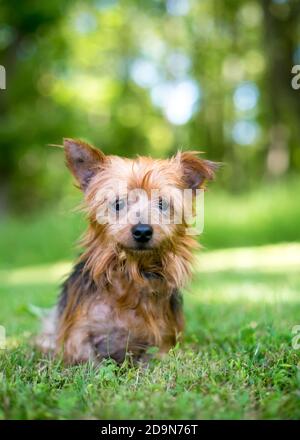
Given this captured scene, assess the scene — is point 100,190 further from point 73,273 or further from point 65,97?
point 65,97

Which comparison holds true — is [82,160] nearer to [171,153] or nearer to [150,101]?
[171,153]

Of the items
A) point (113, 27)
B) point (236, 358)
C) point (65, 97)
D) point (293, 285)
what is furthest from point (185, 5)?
point (236, 358)

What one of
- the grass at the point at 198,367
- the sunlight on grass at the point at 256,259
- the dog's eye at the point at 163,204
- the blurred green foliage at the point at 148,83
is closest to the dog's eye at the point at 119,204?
the dog's eye at the point at 163,204

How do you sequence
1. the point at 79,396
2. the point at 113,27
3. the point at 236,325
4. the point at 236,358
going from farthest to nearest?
the point at 113,27 → the point at 236,325 → the point at 236,358 → the point at 79,396

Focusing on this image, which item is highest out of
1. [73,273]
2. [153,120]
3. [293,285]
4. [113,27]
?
[113,27]

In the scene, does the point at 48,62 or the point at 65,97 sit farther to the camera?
the point at 65,97

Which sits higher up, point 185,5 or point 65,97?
point 185,5

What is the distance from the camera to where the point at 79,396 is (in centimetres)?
339

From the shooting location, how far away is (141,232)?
14.2 feet

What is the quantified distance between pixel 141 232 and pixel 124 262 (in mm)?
376

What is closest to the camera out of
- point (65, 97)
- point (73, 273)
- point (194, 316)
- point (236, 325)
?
point (73, 273)

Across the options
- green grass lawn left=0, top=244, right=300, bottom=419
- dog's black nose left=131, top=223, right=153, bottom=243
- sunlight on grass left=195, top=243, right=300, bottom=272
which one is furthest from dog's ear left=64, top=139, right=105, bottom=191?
sunlight on grass left=195, top=243, right=300, bottom=272

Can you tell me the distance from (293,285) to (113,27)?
27.6 meters

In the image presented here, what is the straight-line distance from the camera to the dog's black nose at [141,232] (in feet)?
14.2
